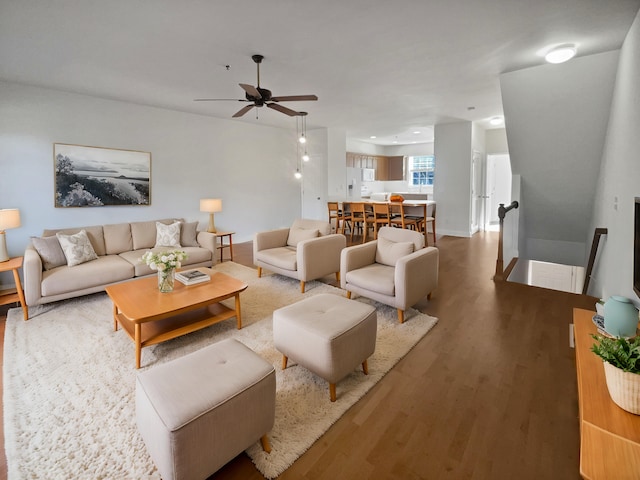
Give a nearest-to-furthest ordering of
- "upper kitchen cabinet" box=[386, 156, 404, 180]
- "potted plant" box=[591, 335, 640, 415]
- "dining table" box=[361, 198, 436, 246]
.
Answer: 1. "potted plant" box=[591, 335, 640, 415]
2. "dining table" box=[361, 198, 436, 246]
3. "upper kitchen cabinet" box=[386, 156, 404, 180]

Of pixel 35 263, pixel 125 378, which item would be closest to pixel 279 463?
pixel 125 378

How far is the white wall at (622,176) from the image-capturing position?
2459 millimetres

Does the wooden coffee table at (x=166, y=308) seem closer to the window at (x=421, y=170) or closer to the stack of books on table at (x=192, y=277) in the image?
the stack of books on table at (x=192, y=277)

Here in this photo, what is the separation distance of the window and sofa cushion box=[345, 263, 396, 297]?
8.45 m

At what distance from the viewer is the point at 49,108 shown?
4.34 metres

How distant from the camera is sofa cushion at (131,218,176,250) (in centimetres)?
460

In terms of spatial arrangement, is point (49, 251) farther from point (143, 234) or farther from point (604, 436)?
point (604, 436)

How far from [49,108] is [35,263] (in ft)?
8.06

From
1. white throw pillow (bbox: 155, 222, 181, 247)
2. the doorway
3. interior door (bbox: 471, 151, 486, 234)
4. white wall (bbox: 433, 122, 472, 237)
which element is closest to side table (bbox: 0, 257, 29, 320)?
white throw pillow (bbox: 155, 222, 181, 247)

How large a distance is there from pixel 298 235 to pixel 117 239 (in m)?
2.53

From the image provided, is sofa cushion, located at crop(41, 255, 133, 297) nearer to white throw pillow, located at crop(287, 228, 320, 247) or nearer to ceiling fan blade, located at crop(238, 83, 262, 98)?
white throw pillow, located at crop(287, 228, 320, 247)

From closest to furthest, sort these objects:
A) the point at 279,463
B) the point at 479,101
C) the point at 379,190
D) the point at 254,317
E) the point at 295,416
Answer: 1. the point at 279,463
2. the point at 295,416
3. the point at 254,317
4. the point at 479,101
5. the point at 379,190

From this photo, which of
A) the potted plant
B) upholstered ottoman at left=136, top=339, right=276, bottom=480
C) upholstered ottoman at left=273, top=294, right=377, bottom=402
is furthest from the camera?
upholstered ottoman at left=273, top=294, right=377, bottom=402

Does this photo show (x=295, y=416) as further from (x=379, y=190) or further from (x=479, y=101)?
(x=379, y=190)
